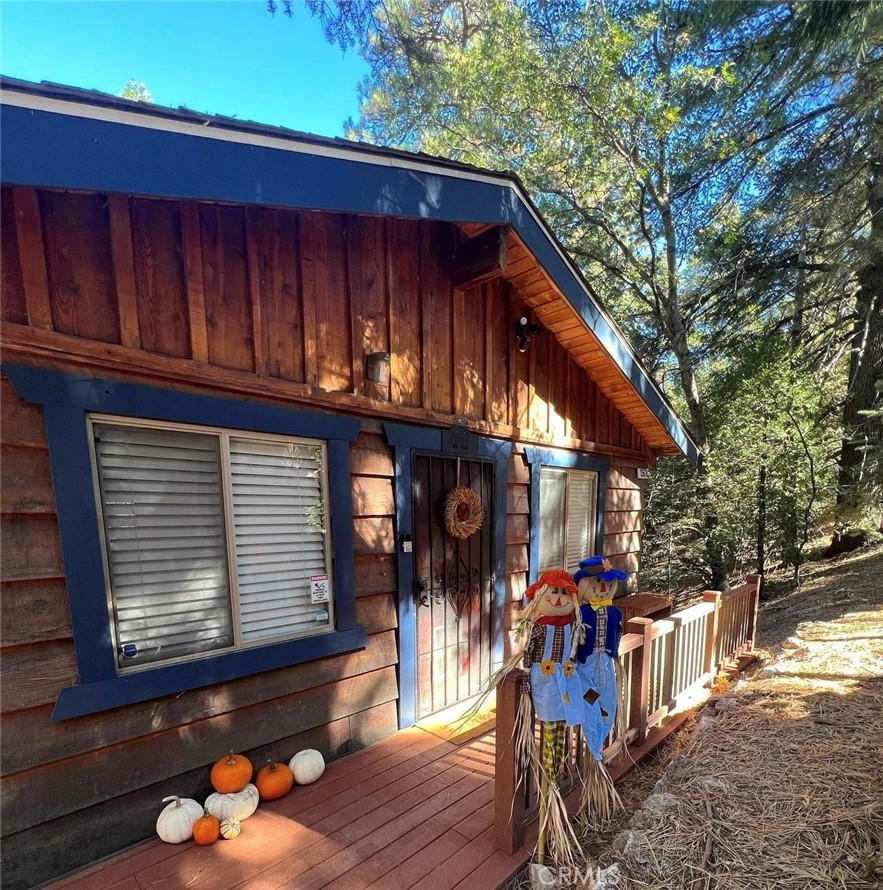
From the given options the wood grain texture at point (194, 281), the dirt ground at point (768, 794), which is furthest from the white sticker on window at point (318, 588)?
the dirt ground at point (768, 794)

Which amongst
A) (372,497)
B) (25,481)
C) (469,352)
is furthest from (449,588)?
(25,481)

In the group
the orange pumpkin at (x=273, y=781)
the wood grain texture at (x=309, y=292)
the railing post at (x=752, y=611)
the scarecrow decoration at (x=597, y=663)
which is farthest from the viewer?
the railing post at (x=752, y=611)

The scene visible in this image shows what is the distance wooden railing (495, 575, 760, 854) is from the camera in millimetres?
2111

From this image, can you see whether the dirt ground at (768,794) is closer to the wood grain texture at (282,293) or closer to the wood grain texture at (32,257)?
the wood grain texture at (282,293)

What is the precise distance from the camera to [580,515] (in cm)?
514

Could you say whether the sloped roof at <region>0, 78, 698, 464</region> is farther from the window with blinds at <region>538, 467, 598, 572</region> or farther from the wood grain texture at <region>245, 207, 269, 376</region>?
the window with blinds at <region>538, 467, 598, 572</region>

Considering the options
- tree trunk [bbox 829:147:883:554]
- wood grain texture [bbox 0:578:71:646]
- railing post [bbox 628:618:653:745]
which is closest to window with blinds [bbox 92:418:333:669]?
wood grain texture [bbox 0:578:71:646]

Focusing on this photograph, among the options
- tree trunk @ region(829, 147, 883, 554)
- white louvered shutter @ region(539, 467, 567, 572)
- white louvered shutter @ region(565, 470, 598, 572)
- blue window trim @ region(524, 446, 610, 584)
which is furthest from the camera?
tree trunk @ region(829, 147, 883, 554)

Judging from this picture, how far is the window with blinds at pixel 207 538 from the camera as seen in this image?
219 centimetres

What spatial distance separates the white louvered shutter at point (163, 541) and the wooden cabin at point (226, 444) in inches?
0.4

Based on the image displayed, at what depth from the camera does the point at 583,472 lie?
16.8 feet

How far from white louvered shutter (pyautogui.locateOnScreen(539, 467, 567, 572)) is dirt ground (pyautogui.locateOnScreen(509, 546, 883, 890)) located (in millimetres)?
1726

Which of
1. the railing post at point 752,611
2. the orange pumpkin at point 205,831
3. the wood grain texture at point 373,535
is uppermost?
the wood grain texture at point 373,535

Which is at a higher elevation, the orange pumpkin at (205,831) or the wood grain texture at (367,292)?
the wood grain texture at (367,292)
